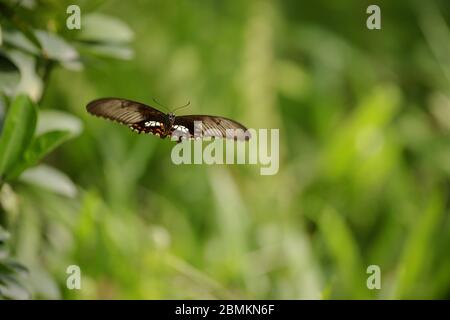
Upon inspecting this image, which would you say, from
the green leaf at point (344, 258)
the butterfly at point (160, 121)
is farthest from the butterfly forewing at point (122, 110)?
the green leaf at point (344, 258)

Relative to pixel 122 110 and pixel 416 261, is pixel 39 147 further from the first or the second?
pixel 416 261

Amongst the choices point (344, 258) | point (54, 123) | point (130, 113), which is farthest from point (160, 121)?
point (344, 258)

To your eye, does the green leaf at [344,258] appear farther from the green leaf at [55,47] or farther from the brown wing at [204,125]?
the green leaf at [55,47]

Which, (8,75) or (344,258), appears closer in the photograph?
(8,75)

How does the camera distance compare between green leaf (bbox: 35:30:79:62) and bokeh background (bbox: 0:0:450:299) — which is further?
bokeh background (bbox: 0:0:450:299)

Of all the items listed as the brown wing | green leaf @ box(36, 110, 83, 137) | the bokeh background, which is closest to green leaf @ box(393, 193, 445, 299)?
the bokeh background

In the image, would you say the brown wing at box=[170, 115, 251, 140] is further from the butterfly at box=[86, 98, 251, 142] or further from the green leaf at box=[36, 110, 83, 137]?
the green leaf at box=[36, 110, 83, 137]
